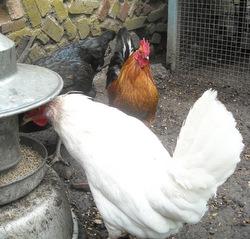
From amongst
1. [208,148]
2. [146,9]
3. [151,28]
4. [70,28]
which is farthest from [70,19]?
[208,148]

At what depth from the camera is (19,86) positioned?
6.48 ft

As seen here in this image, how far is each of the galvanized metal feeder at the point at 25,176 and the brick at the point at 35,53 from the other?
2.24 metres

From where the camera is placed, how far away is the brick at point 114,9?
5.21 metres

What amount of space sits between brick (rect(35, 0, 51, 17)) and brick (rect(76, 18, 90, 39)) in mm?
490

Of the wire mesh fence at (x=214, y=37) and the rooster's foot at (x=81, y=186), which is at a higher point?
the wire mesh fence at (x=214, y=37)

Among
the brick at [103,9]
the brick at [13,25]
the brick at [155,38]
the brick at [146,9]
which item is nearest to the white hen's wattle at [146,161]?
the brick at [13,25]

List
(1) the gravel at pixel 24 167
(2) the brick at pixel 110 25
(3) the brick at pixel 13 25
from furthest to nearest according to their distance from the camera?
(2) the brick at pixel 110 25 → (3) the brick at pixel 13 25 → (1) the gravel at pixel 24 167

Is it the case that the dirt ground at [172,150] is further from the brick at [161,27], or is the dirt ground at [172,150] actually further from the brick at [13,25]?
the brick at [13,25]

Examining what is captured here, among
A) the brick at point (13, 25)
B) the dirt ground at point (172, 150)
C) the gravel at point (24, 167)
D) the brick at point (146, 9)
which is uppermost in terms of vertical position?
the brick at point (13, 25)

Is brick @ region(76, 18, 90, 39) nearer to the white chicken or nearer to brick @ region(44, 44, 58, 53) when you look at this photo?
brick @ region(44, 44, 58, 53)

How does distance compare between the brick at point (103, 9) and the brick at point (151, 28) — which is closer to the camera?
the brick at point (103, 9)

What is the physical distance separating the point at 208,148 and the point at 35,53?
9.78ft

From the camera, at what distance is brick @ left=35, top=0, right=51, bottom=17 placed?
172 inches

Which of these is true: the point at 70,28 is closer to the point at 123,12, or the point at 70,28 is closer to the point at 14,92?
the point at 123,12
